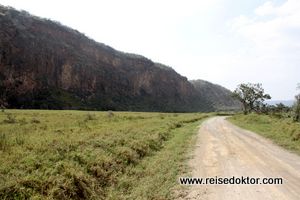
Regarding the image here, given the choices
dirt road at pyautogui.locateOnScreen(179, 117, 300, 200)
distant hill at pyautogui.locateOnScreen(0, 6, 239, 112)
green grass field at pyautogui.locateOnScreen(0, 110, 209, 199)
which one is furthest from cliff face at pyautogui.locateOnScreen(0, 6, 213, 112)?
dirt road at pyautogui.locateOnScreen(179, 117, 300, 200)

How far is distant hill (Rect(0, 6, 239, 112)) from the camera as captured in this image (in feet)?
346

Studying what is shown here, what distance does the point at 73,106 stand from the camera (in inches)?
4272

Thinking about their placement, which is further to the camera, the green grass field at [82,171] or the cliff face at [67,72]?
the cliff face at [67,72]

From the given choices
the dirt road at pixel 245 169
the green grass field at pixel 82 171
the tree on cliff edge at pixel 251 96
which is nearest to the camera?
the green grass field at pixel 82 171

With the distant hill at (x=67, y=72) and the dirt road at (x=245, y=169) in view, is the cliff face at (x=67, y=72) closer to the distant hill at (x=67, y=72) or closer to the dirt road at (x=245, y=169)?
the distant hill at (x=67, y=72)

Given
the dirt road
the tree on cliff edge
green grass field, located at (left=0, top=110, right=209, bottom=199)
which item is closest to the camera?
green grass field, located at (left=0, top=110, right=209, bottom=199)

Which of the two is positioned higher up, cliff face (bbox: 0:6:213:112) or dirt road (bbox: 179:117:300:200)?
cliff face (bbox: 0:6:213:112)

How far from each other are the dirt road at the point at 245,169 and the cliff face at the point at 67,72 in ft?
281

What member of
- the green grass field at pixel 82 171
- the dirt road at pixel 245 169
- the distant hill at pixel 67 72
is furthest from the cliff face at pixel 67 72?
the dirt road at pixel 245 169

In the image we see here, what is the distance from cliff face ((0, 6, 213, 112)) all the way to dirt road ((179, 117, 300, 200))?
8571cm

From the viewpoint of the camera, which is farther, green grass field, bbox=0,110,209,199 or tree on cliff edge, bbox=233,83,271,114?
tree on cliff edge, bbox=233,83,271,114

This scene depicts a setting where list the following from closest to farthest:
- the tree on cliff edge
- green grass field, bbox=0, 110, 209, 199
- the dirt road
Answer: green grass field, bbox=0, 110, 209, 199 < the dirt road < the tree on cliff edge

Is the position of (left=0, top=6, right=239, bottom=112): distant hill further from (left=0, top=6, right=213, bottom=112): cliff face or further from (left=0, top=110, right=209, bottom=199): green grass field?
(left=0, top=110, right=209, bottom=199): green grass field

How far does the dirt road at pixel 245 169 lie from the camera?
32.3ft
